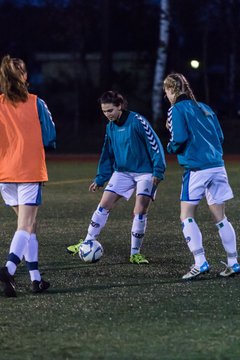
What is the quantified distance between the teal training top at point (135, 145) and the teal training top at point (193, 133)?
1.09 metres

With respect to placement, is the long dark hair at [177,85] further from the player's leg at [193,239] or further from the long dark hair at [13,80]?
the long dark hair at [13,80]

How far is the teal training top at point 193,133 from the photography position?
8914mm

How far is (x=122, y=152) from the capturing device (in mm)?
10352

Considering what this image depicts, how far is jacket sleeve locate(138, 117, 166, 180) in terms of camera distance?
10.1 metres

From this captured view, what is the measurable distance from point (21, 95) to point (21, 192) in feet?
2.61

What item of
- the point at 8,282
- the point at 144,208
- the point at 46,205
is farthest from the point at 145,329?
the point at 46,205

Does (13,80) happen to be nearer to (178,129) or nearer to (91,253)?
(178,129)

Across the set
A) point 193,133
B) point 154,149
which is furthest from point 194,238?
point 154,149

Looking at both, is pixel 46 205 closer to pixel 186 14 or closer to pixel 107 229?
pixel 107 229

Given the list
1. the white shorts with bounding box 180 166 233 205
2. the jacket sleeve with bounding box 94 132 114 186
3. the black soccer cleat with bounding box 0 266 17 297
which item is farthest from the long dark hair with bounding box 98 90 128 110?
the black soccer cleat with bounding box 0 266 17 297

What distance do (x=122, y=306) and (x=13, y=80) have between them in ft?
6.75

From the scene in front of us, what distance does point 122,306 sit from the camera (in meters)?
7.72

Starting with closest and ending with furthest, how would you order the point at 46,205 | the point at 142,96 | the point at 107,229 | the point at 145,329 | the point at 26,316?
the point at 145,329, the point at 26,316, the point at 107,229, the point at 46,205, the point at 142,96

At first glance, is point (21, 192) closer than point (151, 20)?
Yes
